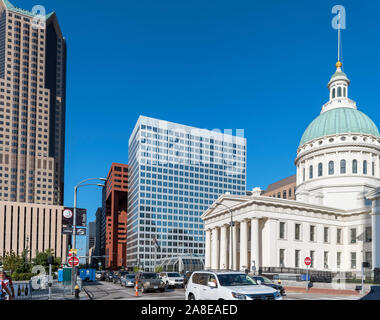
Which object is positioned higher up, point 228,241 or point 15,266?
point 228,241

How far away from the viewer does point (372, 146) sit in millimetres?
81125

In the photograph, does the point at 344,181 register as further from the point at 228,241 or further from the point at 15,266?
the point at 15,266

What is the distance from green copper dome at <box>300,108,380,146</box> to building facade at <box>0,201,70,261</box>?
11237cm

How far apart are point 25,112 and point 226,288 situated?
177m

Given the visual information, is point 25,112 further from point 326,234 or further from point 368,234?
point 368,234

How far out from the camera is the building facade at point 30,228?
159 metres

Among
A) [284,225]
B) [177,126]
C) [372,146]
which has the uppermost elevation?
[177,126]

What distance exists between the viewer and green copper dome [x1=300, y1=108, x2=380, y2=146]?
8238 cm

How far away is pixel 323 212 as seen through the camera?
7388 centimetres

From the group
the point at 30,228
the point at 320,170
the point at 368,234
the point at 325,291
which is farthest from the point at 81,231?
the point at 30,228

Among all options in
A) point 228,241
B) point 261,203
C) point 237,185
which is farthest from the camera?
point 237,185

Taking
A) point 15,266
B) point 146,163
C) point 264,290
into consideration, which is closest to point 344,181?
point 15,266

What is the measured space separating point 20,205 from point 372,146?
129867 mm

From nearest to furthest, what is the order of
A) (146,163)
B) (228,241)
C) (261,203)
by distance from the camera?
(261,203) → (228,241) → (146,163)
